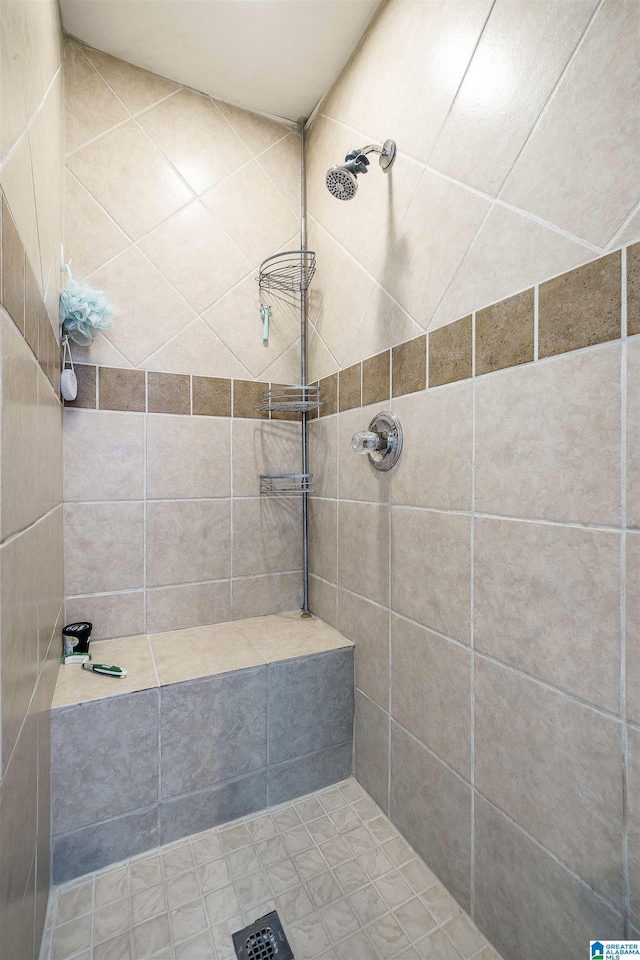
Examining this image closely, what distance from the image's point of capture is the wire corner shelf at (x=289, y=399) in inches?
62.2

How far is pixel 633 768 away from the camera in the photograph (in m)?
0.63

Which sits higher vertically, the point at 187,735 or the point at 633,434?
the point at 633,434

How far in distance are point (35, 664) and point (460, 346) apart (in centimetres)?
104

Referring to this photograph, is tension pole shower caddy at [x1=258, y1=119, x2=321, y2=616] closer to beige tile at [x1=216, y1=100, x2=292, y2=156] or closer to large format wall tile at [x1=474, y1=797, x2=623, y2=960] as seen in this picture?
beige tile at [x1=216, y1=100, x2=292, y2=156]

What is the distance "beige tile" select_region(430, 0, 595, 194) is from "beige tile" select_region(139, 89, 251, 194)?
91cm

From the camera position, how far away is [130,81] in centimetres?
142

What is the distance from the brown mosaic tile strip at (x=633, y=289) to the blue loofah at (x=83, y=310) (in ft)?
4.15

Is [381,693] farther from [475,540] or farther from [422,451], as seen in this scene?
[422,451]

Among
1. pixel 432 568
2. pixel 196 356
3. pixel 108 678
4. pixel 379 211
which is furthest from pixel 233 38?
pixel 108 678

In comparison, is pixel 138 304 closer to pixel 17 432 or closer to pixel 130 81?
pixel 130 81

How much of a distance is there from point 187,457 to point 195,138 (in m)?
1.12

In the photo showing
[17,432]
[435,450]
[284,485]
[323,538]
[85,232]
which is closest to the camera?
[17,432]

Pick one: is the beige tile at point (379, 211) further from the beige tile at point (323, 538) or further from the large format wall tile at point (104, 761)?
the large format wall tile at point (104, 761)

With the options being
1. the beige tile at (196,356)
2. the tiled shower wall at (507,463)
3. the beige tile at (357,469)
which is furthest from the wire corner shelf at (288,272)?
the beige tile at (357,469)
